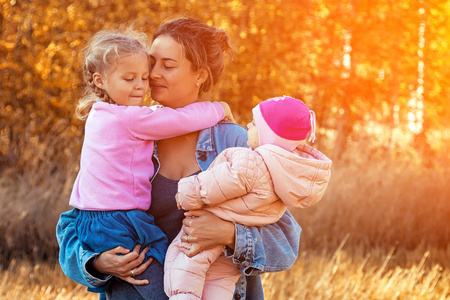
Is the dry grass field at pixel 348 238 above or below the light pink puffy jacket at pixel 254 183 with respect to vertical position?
below

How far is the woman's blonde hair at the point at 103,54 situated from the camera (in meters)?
2.45

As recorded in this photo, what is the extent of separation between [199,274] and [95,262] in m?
0.39

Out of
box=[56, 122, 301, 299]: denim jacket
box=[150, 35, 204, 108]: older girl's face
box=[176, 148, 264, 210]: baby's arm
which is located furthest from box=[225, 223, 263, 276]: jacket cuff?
box=[150, 35, 204, 108]: older girl's face

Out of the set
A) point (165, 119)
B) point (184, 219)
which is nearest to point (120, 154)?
point (165, 119)

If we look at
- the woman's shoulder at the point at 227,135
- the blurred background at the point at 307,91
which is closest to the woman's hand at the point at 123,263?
the woman's shoulder at the point at 227,135

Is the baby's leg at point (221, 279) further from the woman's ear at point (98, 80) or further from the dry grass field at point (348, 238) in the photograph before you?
the dry grass field at point (348, 238)

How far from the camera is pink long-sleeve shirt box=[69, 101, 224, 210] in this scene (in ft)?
7.66

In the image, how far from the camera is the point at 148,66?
8.21ft

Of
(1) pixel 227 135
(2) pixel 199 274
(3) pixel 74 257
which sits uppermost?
(1) pixel 227 135

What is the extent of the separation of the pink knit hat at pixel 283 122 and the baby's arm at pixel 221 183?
0.34 feet

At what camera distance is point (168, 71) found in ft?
8.44

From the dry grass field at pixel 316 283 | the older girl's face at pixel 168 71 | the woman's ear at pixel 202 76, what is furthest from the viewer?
the dry grass field at pixel 316 283

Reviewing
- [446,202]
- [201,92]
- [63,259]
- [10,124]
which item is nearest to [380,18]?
[446,202]

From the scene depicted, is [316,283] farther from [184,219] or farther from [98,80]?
[98,80]
